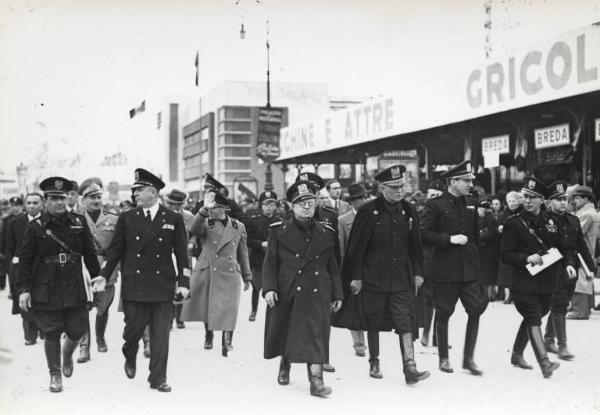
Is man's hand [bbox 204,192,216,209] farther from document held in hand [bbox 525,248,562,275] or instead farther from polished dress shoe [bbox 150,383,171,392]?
document held in hand [bbox 525,248,562,275]

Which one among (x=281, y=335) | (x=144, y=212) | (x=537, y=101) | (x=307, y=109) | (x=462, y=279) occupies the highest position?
(x=307, y=109)

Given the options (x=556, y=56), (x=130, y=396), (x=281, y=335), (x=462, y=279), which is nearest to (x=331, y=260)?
(x=281, y=335)

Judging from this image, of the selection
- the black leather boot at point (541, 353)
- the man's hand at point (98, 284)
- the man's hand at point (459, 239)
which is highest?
the man's hand at point (459, 239)

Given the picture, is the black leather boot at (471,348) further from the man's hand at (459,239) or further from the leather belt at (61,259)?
the leather belt at (61,259)

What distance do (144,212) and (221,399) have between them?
193 cm

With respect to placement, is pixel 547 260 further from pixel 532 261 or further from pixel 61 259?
pixel 61 259

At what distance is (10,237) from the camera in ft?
35.7

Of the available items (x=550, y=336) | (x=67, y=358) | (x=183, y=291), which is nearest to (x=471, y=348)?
(x=550, y=336)

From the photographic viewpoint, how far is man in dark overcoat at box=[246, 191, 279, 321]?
1218 cm

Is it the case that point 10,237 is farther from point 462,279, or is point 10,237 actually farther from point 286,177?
point 286,177

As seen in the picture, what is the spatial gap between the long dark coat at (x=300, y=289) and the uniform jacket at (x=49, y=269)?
5.83 ft

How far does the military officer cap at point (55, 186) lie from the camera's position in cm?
709

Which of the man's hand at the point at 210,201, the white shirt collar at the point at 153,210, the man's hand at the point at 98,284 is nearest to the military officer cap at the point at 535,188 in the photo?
the man's hand at the point at 210,201

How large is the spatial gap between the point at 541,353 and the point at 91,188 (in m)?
5.66
